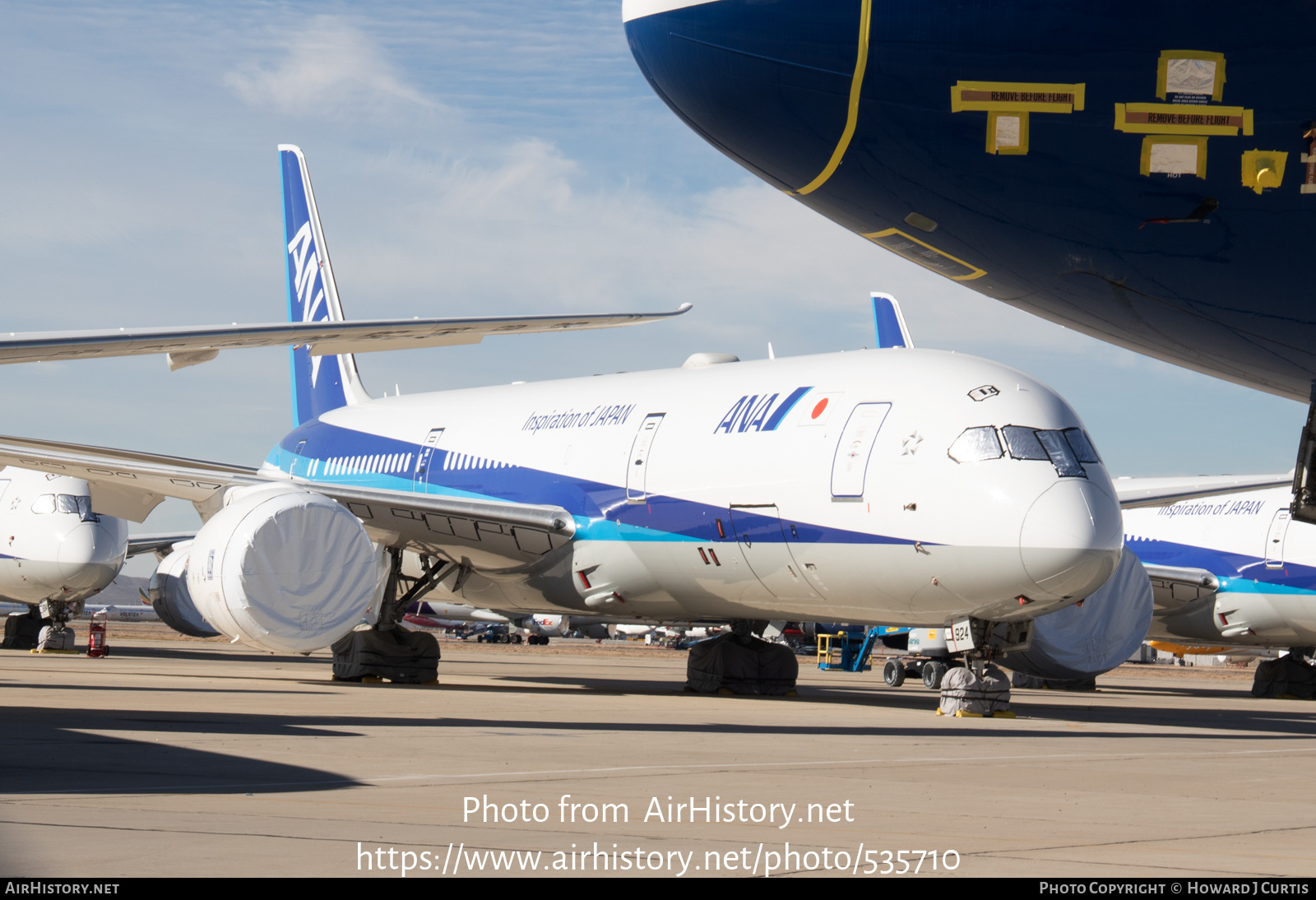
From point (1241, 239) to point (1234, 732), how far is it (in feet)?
26.3

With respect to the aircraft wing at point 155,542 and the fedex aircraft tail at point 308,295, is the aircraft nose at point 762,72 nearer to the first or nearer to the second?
the fedex aircraft tail at point 308,295

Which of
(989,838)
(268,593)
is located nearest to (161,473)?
(268,593)

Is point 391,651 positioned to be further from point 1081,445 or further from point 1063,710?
point 1081,445

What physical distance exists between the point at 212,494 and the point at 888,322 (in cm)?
1556

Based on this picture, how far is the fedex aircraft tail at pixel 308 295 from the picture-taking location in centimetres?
2255

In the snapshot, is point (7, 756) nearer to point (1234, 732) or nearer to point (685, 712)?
point (685, 712)

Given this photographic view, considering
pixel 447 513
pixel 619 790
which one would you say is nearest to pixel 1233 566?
pixel 447 513

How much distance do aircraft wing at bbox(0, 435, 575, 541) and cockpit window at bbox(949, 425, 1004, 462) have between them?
16.7ft

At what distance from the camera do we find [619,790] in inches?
269

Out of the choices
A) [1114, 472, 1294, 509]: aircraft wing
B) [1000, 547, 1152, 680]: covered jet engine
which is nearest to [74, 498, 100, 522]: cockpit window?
[1000, 547, 1152, 680]: covered jet engine

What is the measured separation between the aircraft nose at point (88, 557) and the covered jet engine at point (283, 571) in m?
14.6

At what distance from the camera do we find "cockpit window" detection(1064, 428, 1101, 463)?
41.6 ft

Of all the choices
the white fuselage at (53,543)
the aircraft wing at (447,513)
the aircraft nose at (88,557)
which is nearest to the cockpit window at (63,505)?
the white fuselage at (53,543)

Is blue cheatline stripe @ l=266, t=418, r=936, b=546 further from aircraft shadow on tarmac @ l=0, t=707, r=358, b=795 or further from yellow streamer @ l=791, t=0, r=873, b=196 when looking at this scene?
yellow streamer @ l=791, t=0, r=873, b=196
